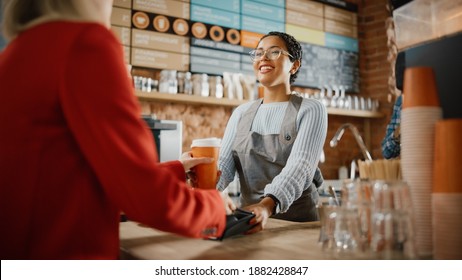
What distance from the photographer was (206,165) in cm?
105

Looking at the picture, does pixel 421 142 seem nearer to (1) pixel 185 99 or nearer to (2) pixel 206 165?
(2) pixel 206 165

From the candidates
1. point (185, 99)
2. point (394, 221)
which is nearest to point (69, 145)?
point (394, 221)

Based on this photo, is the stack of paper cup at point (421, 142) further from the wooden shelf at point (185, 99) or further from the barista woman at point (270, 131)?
the wooden shelf at point (185, 99)

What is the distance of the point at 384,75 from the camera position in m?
4.25

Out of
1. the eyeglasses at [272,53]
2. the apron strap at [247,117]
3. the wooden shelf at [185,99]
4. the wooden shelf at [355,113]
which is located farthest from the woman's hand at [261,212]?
the wooden shelf at [355,113]

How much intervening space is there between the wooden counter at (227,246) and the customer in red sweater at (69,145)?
186mm

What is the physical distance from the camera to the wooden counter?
2.79ft

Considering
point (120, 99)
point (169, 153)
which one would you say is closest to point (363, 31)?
point (169, 153)

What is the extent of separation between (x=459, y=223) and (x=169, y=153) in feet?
7.36

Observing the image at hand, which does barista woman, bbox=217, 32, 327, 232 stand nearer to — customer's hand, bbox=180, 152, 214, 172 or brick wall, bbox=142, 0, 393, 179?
customer's hand, bbox=180, 152, 214, 172

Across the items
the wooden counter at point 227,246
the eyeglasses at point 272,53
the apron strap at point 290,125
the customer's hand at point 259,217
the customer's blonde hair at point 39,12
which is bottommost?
the wooden counter at point 227,246

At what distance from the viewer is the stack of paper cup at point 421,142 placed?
762mm

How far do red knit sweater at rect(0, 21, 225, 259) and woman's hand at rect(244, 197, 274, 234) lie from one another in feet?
1.37

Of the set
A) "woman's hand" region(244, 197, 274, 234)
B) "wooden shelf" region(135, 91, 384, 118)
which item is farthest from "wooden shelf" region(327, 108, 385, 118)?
"woman's hand" region(244, 197, 274, 234)
